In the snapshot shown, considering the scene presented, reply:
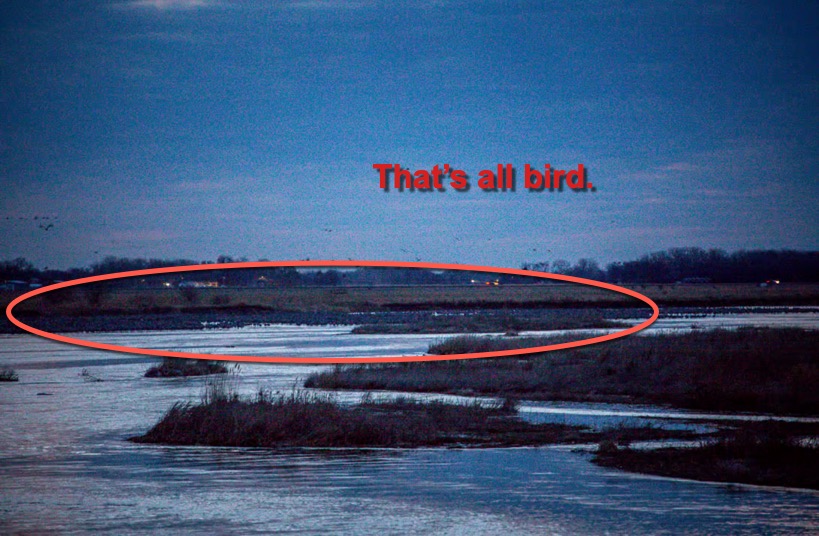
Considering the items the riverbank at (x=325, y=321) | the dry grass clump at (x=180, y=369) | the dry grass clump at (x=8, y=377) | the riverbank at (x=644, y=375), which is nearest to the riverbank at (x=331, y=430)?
the riverbank at (x=644, y=375)

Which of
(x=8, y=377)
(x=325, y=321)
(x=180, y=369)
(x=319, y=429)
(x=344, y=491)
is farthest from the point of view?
(x=325, y=321)

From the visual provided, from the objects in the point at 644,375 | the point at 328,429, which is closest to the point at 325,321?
the point at 644,375

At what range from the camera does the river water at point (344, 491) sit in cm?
1441

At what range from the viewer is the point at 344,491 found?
16797 millimetres

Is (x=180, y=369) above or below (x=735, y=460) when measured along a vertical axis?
above

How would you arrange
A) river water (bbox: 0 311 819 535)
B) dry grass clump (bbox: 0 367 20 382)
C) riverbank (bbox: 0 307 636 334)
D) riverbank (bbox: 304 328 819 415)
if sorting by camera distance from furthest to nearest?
1. riverbank (bbox: 0 307 636 334)
2. dry grass clump (bbox: 0 367 20 382)
3. riverbank (bbox: 304 328 819 415)
4. river water (bbox: 0 311 819 535)

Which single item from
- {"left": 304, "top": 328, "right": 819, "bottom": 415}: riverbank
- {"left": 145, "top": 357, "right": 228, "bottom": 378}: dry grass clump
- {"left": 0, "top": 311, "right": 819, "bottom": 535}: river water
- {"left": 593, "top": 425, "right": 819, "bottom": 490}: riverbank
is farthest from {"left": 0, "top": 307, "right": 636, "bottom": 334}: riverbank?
{"left": 593, "top": 425, "right": 819, "bottom": 490}: riverbank

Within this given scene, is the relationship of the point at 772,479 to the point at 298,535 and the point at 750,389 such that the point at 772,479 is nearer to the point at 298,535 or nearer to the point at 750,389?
the point at 298,535

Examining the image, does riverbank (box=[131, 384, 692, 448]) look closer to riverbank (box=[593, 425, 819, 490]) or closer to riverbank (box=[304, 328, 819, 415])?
riverbank (box=[593, 425, 819, 490])

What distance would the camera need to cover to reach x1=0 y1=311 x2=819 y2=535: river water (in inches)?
567

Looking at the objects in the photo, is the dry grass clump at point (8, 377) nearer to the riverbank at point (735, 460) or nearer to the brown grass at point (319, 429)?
the brown grass at point (319, 429)

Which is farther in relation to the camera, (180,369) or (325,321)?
(325,321)

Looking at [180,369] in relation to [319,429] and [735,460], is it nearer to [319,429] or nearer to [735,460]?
[319,429]

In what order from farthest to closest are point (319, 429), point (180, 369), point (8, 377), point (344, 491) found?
point (180, 369), point (8, 377), point (319, 429), point (344, 491)
